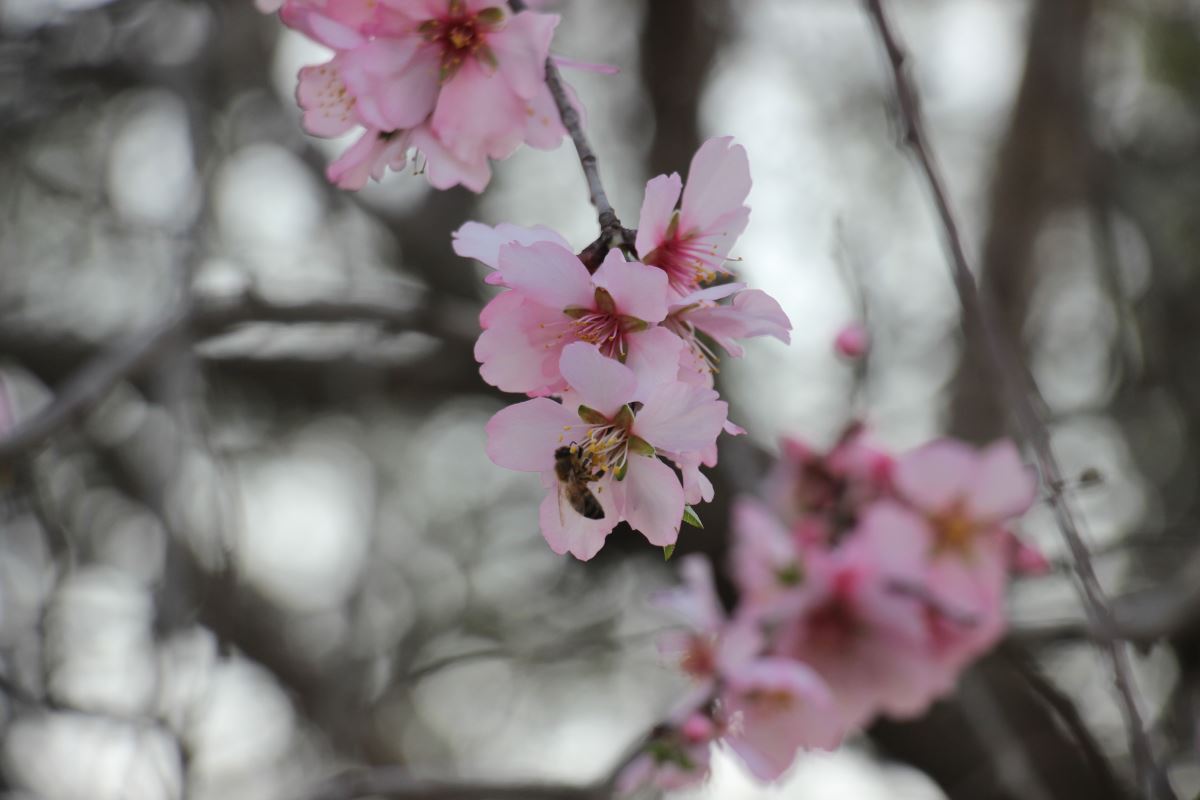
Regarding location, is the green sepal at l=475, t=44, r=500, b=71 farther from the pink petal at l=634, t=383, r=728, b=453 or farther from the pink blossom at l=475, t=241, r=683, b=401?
the pink petal at l=634, t=383, r=728, b=453

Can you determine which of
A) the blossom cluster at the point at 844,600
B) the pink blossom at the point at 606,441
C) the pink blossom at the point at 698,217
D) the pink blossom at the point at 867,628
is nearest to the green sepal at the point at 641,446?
the pink blossom at the point at 606,441

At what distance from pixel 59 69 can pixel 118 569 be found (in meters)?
1.33

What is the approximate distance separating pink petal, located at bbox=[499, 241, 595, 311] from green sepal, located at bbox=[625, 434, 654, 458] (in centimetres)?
8

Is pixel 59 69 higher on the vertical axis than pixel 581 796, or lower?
higher

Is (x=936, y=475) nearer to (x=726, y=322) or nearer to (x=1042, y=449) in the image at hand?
(x=1042, y=449)

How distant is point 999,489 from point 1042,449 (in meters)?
0.90

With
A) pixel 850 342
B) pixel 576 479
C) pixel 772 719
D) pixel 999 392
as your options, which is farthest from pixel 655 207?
pixel 999 392

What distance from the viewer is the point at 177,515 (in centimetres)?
150

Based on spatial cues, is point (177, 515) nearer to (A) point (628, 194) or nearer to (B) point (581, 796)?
(B) point (581, 796)

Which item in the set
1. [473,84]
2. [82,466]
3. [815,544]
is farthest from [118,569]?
[473,84]

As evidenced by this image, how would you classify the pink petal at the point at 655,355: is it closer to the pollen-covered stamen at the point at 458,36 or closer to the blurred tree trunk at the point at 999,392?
the pollen-covered stamen at the point at 458,36

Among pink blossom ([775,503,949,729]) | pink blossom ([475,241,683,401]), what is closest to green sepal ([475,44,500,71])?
pink blossom ([475,241,683,401])

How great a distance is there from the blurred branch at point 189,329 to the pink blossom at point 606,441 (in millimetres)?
929

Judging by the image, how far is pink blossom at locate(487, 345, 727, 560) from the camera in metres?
0.53
